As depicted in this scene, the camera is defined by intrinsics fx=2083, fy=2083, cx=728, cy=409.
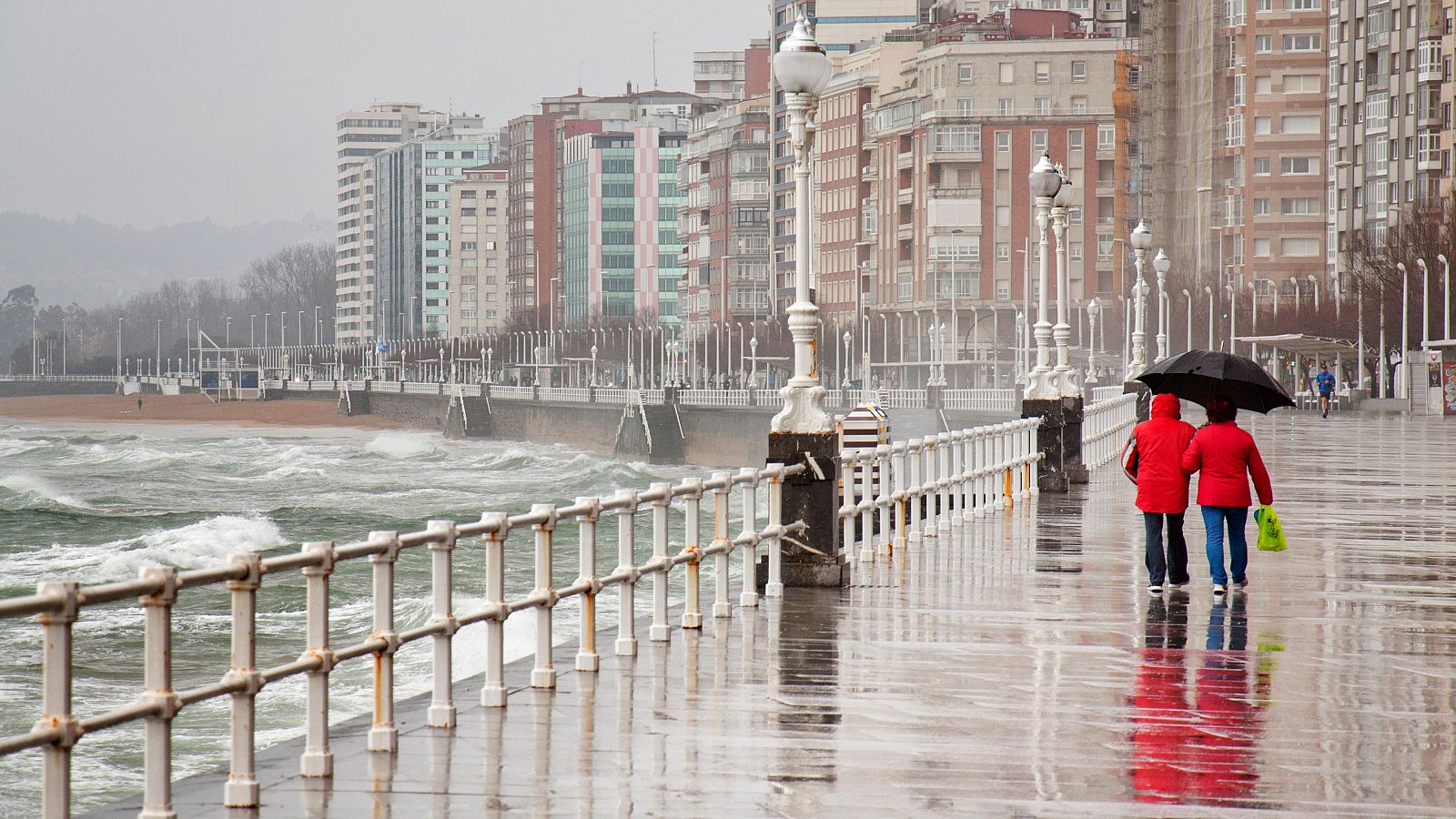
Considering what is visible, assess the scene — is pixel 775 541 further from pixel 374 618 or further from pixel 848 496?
pixel 374 618

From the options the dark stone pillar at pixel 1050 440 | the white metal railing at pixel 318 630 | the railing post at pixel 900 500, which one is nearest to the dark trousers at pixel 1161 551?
the railing post at pixel 900 500

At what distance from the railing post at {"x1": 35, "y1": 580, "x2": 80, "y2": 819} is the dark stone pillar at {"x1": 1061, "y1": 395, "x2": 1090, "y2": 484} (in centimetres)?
2103

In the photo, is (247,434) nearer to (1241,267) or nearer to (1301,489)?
(1241,267)

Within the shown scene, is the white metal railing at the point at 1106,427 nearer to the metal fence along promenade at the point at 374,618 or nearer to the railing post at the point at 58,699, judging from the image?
the metal fence along promenade at the point at 374,618

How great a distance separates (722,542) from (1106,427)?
2295cm

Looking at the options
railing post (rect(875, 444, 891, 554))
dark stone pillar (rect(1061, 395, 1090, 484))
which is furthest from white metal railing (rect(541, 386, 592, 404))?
railing post (rect(875, 444, 891, 554))

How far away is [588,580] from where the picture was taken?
988 cm

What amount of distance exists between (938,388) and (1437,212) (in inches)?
904

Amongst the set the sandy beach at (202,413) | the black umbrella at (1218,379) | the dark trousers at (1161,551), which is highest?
the black umbrella at (1218,379)

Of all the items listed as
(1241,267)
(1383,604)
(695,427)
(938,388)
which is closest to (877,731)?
(1383,604)

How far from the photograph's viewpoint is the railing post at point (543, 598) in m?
9.22

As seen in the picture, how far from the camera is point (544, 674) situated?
9656 millimetres

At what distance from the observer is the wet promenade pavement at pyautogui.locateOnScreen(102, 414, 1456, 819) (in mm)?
7238

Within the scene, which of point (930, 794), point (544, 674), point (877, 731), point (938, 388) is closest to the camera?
point (930, 794)
